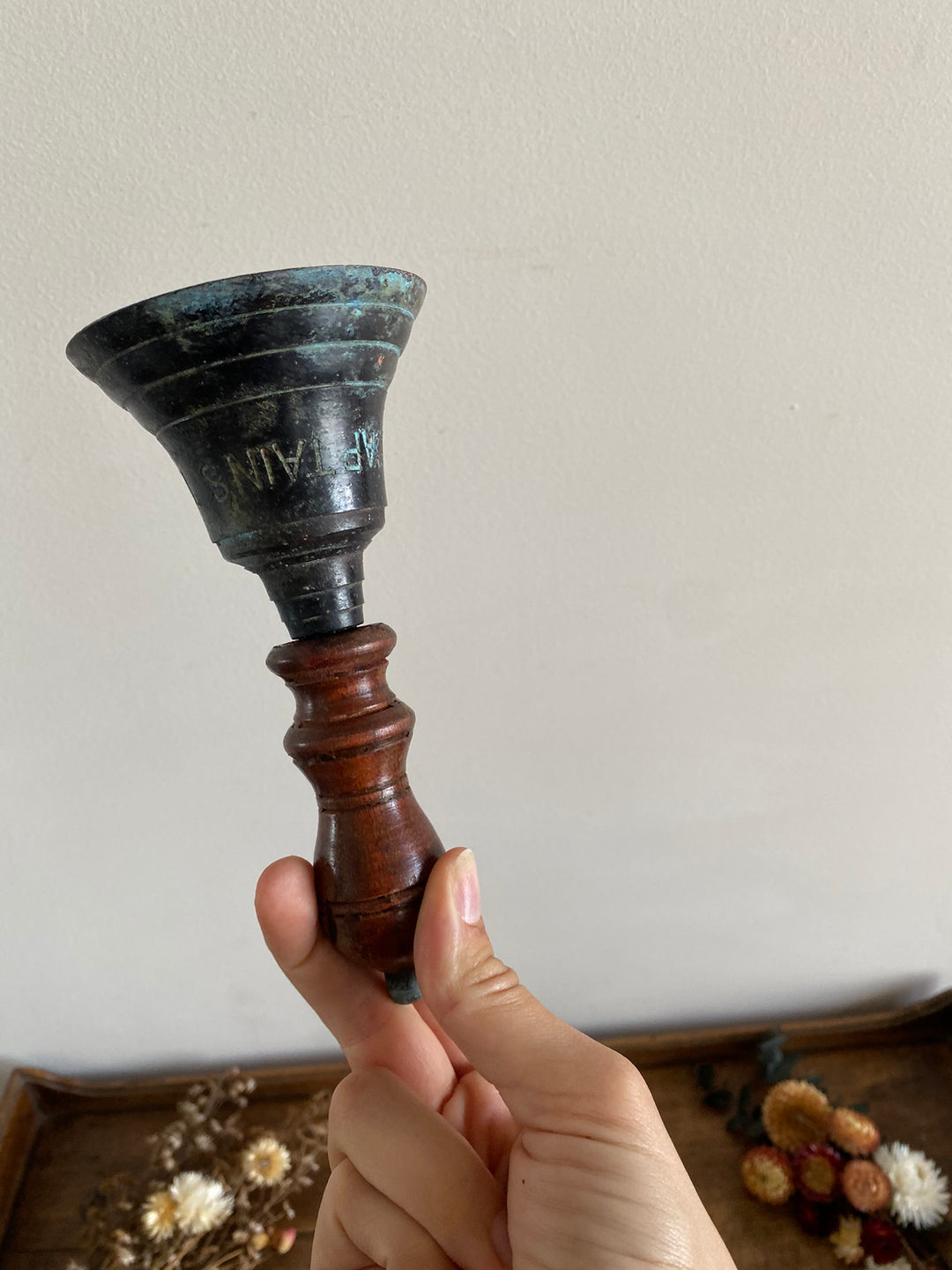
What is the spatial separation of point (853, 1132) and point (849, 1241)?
116mm

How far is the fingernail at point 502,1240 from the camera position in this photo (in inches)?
28.3

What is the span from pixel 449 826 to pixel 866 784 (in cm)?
54

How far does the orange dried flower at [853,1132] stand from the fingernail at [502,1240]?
57cm

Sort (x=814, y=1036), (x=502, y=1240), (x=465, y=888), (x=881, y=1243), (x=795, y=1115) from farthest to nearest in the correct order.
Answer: (x=814, y=1036) → (x=795, y=1115) → (x=881, y=1243) → (x=502, y=1240) → (x=465, y=888)

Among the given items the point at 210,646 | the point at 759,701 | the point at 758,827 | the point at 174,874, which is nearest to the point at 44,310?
the point at 210,646

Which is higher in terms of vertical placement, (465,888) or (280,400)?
(280,400)

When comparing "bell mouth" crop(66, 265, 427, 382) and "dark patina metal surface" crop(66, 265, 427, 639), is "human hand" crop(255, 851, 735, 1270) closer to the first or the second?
"dark patina metal surface" crop(66, 265, 427, 639)

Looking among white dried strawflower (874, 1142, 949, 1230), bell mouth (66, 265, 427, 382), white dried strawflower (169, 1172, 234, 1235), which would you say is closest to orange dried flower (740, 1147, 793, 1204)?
white dried strawflower (874, 1142, 949, 1230)

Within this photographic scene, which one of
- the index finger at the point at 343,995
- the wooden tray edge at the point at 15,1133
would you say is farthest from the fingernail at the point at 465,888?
the wooden tray edge at the point at 15,1133

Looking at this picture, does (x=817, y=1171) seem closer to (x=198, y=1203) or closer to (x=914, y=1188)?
(x=914, y=1188)

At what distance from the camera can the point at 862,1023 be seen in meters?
1.23

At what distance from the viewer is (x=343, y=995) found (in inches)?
30.3

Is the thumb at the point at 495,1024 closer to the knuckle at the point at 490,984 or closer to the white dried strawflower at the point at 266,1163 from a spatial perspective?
the knuckle at the point at 490,984

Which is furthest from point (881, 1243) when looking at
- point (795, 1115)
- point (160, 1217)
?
point (160, 1217)
